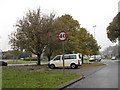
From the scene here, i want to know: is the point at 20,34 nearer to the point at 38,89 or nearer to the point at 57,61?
the point at 57,61

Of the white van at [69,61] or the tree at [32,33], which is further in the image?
the tree at [32,33]

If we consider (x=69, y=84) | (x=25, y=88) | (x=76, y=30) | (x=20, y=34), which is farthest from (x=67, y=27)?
(x=25, y=88)

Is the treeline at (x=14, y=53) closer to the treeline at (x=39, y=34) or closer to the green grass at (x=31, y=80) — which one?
the treeline at (x=39, y=34)

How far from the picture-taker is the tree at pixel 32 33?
1078 inches

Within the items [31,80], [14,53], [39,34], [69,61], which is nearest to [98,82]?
[31,80]

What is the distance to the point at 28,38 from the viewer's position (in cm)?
2773

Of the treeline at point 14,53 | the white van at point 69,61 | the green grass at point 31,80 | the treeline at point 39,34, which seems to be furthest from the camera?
the treeline at point 14,53

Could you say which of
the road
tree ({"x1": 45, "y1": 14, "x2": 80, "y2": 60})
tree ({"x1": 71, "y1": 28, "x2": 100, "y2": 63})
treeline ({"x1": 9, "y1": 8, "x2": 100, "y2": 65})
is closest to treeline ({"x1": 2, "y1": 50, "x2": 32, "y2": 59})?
treeline ({"x1": 9, "y1": 8, "x2": 100, "y2": 65})

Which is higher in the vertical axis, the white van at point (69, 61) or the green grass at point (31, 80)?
the white van at point (69, 61)

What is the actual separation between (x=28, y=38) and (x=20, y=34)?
1.37 meters

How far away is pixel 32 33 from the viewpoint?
27.5m

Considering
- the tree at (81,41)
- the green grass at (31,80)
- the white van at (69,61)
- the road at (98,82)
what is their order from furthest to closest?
the tree at (81,41) → the white van at (69,61) → the road at (98,82) → the green grass at (31,80)

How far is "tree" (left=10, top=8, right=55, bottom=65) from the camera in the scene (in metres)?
27.4

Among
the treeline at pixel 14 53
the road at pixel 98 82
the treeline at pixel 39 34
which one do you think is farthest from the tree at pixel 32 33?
the road at pixel 98 82
